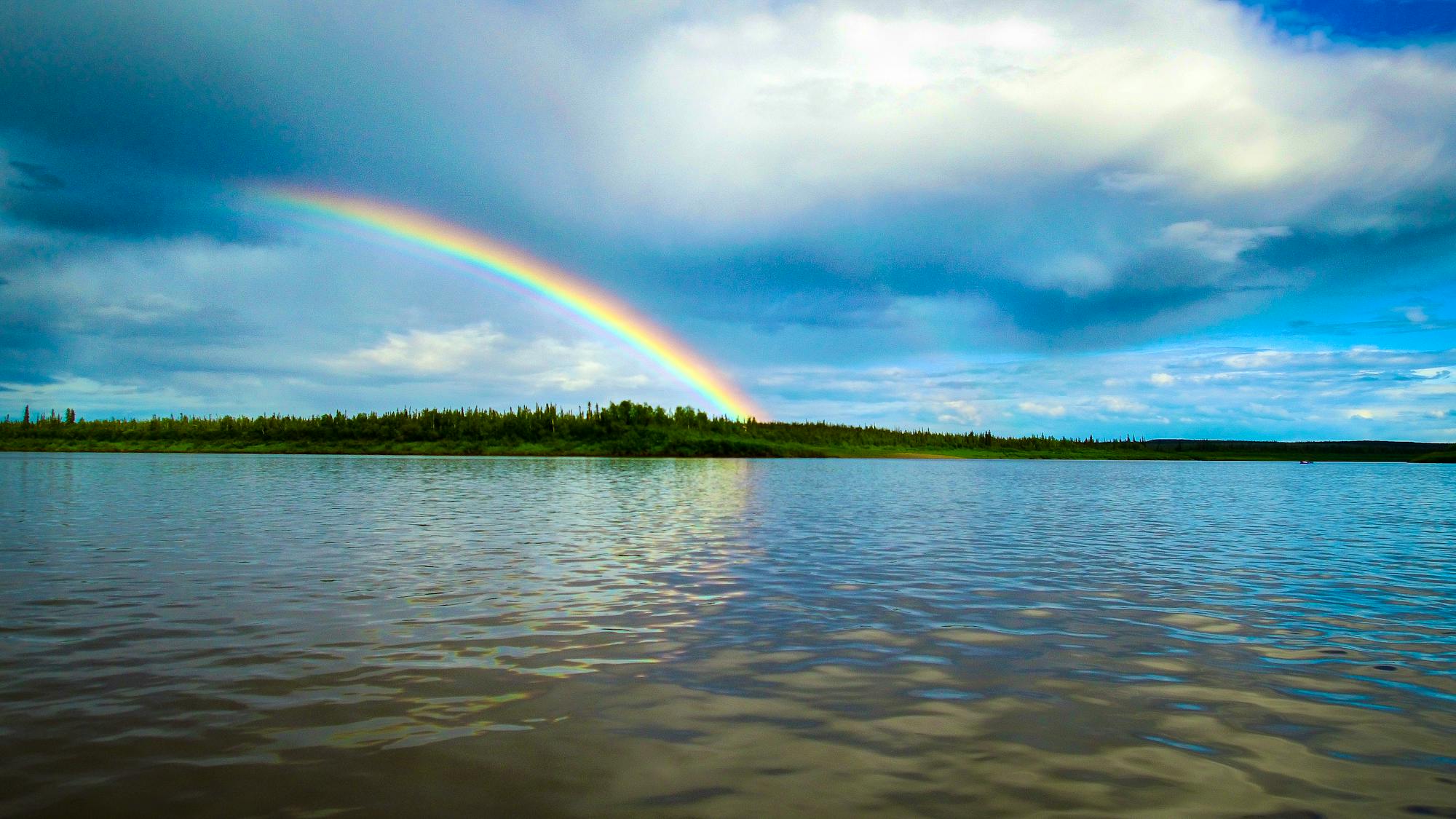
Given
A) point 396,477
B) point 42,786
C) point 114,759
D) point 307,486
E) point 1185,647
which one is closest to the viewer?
point 42,786

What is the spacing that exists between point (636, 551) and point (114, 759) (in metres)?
22.3

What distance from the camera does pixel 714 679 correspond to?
14.2m

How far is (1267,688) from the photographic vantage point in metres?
14.0

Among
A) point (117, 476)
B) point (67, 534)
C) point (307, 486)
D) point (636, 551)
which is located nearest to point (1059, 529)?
point (636, 551)

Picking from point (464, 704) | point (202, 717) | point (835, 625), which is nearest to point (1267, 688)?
point (835, 625)

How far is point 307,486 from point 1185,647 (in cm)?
7980

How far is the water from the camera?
9.41 m

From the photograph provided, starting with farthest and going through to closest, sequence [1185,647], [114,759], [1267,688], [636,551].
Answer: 1. [636,551]
2. [1185,647]
3. [1267,688]
4. [114,759]

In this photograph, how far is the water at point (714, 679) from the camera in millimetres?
9414

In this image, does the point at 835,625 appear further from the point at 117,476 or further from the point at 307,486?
the point at 117,476

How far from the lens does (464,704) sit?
12.5 m

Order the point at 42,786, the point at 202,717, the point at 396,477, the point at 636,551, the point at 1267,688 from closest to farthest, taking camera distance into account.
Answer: the point at 42,786 → the point at 202,717 → the point at 1267,688 → the point at 636,551 → the point at 396,477

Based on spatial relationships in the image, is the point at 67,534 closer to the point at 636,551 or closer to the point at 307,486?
the point at 636,551

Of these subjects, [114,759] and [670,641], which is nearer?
[114,759]
